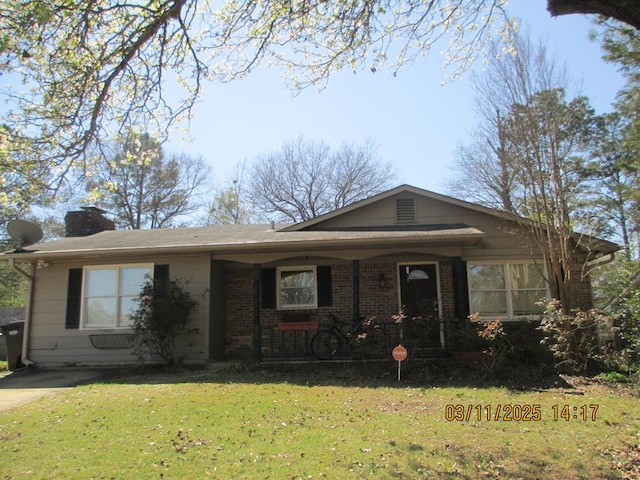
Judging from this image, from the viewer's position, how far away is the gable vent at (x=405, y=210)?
1180 centimetres

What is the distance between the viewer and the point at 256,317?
10.5 m

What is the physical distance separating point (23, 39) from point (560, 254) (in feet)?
30.4

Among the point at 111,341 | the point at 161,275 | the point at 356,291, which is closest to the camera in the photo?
the point at 356,291

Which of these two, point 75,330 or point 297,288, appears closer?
point 75,330

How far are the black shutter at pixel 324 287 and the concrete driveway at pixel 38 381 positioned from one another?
4965mm

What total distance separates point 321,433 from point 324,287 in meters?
6.60

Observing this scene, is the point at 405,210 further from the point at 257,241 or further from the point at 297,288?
the point at 257,241

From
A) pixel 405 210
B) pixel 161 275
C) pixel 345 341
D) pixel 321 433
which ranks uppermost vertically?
pixel 405 210

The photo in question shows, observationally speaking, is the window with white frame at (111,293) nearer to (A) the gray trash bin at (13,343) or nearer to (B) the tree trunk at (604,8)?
(A) the gray trash bin at (13,343)

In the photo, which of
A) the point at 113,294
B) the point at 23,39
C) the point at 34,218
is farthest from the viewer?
the point at 34,218

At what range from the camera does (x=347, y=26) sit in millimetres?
6473

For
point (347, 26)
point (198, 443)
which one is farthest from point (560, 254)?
point (198, 443)

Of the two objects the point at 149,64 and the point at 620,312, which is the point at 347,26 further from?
the point at 620,312

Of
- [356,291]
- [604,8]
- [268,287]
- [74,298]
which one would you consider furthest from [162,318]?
[604,8]
